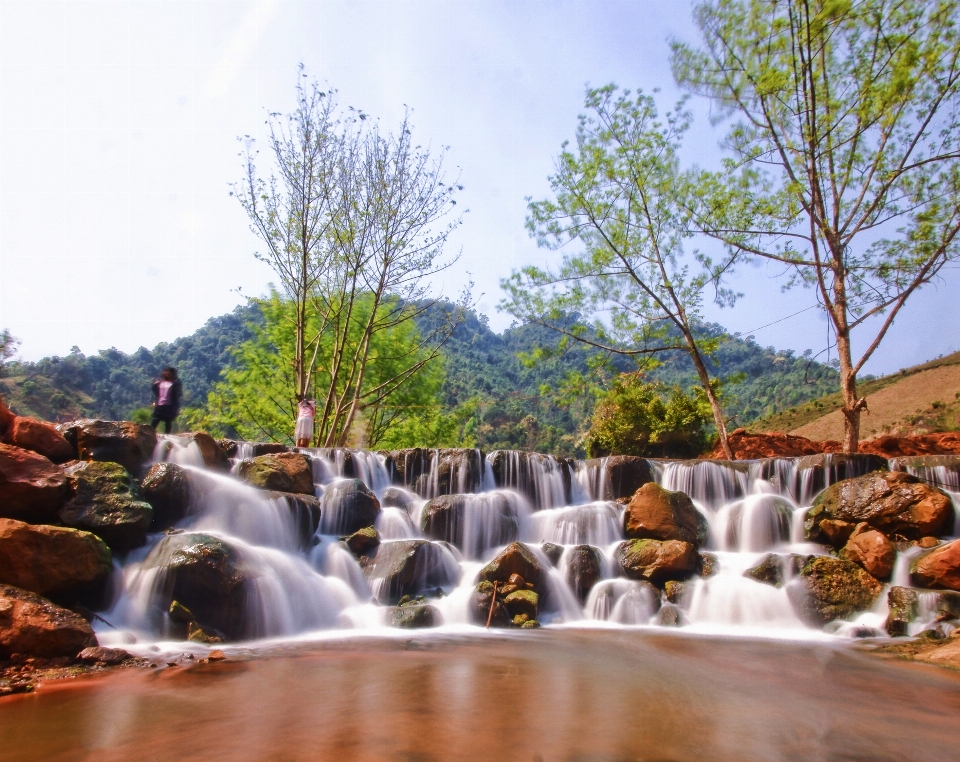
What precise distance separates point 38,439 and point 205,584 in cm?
353

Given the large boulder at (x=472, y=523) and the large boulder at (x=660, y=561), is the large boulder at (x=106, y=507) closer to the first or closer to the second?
the large boulder at (x=472, y=523)

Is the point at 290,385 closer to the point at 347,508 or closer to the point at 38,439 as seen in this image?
the point at 347,508

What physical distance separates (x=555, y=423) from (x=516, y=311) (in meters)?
53.6

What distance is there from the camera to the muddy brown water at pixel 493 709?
441 cm

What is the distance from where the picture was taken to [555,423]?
71.4 meters

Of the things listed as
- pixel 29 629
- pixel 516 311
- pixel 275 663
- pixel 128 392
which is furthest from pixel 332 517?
pixel 128 392

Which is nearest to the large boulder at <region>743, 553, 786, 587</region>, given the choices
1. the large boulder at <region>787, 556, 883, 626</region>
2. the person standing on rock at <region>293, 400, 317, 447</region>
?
the large boulder at <region>787, 556, 883, 626</region>

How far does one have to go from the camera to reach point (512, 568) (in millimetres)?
10156

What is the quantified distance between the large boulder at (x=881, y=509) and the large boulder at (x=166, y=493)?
34.9 ft

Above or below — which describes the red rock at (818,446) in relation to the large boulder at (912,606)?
above

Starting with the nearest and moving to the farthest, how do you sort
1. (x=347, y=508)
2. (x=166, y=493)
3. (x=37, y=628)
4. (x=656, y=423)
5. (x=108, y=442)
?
(x=37, y=628), (x=166, y=493), (x=108, y=442), (x=347, y=508), (x=656, y=423)

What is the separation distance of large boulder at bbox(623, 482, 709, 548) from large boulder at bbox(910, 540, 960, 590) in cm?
334

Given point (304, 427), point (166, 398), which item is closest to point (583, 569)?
point (304, 427)

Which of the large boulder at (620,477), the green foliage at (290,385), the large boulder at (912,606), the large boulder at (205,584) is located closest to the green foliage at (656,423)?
the large boulder at (620,477)
